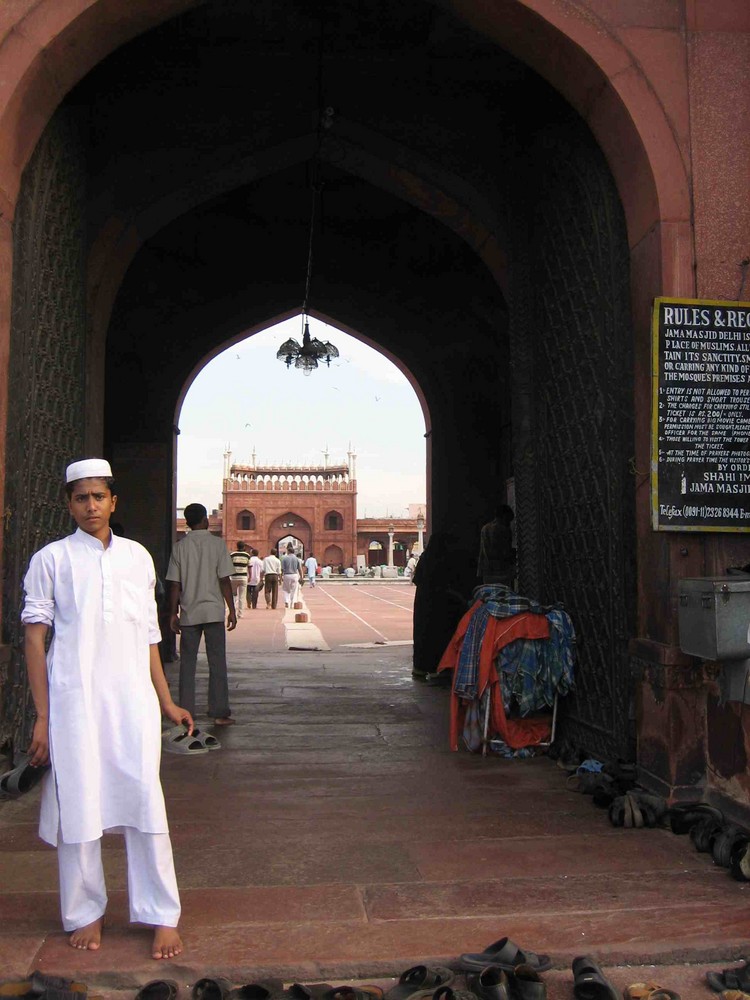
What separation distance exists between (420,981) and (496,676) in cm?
279

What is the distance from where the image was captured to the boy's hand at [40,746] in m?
2.68

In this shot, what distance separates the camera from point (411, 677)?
8750 mm

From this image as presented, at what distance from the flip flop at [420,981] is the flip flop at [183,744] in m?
3.05

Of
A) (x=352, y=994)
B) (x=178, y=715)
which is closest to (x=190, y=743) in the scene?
(x=178, y=715)

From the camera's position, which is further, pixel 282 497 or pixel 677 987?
pixel 282 497

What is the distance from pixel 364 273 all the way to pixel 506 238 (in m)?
3.92

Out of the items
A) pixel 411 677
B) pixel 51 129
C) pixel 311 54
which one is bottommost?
pixel 411 677

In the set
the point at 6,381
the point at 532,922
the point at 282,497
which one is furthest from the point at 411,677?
the point at 282,497

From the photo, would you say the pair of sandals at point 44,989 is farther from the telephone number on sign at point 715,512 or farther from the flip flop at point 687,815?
the telephone number on sign at point 715,512

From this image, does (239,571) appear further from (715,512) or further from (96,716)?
(96,716)

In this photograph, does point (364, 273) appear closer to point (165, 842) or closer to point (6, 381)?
point (6, 381)

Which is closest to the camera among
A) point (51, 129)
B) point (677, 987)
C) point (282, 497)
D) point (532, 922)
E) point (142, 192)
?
point (677, 987)

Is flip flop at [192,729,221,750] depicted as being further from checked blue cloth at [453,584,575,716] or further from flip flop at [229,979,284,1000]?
flip flop at [229,979,284,1000]

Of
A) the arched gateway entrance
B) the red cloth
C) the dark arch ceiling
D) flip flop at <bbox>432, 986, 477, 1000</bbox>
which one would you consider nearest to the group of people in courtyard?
flip flop at <bbox>432, 986, 477, 1000</bbox>
